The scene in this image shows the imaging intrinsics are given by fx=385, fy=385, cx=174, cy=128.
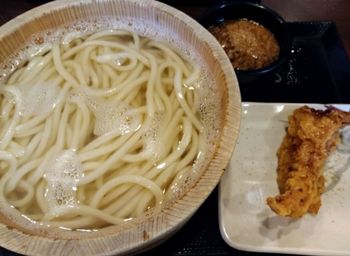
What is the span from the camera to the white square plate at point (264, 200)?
145 cm

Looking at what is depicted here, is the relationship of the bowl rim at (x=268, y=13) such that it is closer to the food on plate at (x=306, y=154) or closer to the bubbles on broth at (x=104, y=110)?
the food on plate at (x=306, y=154)

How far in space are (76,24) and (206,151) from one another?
0.81 meters

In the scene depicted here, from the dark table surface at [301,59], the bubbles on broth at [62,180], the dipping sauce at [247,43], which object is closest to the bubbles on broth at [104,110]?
the bubbles on broth at [62,180]

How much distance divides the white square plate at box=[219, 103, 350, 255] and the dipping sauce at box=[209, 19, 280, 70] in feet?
0.76

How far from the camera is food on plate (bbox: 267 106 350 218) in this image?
1.50 meters

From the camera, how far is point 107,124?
144 centimetres

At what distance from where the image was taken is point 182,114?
1460 millimetres

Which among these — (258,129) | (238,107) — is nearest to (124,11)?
(238,107)

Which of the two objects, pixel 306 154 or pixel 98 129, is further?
pixel 306 154

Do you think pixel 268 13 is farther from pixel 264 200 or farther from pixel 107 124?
pixel 107 124

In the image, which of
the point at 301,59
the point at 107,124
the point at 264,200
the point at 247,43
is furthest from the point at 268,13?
the point at 107,124

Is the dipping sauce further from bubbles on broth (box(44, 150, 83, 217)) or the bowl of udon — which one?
Result: bubbles on broth (box(44, 150, 83, 217))

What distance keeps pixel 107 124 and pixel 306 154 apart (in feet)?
2.71

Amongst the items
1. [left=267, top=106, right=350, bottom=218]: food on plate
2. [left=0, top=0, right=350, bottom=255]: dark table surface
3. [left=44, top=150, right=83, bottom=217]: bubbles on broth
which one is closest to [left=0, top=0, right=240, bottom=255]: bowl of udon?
[left=44, top=150, right=83, bottom=217]: bubbles on broth
